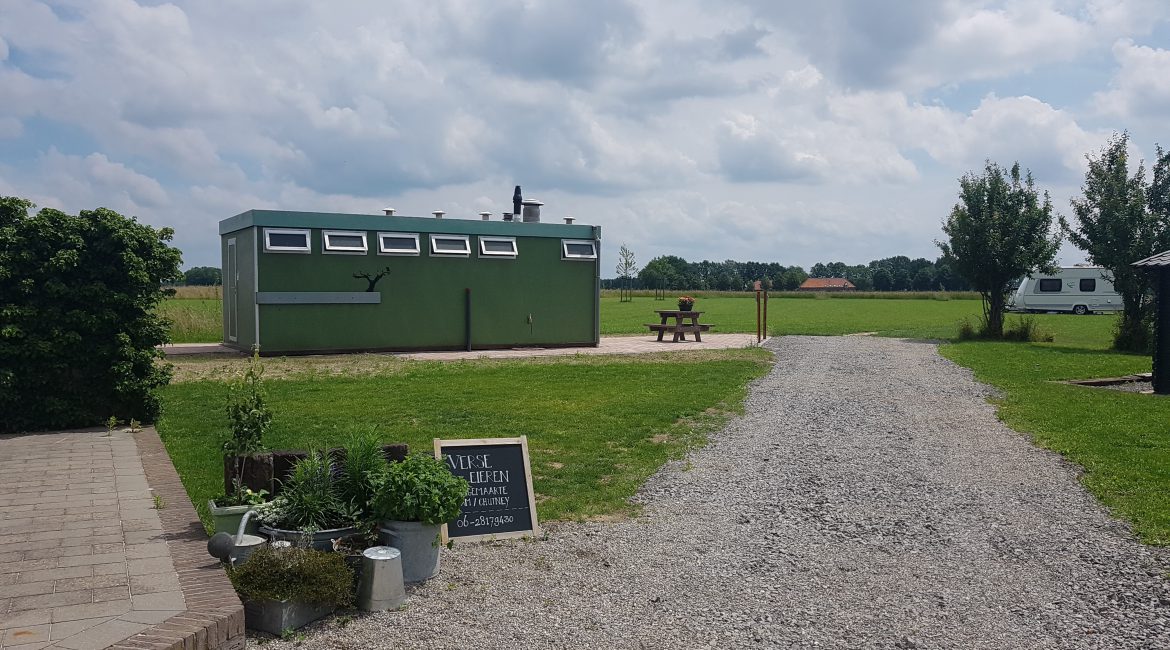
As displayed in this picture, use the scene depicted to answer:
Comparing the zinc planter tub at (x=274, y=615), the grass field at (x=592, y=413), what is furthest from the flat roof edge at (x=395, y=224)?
the zinc planter tub at (x=274, y=615)

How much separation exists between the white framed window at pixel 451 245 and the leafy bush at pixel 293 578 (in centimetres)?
1428

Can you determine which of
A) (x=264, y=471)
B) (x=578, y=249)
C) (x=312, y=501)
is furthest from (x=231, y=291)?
(x=312, y=501)

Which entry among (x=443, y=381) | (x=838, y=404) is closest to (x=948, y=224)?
(x=838, y=404)

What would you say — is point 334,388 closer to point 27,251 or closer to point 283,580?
point 27,251

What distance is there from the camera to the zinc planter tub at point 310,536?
4.37 meters

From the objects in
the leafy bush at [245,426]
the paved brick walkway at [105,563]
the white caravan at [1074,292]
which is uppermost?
the white caravan at [1074,292]

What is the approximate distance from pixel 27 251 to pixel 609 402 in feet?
20.1

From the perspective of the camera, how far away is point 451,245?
18266mm

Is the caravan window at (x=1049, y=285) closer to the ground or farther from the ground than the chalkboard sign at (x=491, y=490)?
farther from the ground

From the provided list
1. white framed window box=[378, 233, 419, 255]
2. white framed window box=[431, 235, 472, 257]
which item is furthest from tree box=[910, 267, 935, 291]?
white framed window box=[378, 233, 419, 255]

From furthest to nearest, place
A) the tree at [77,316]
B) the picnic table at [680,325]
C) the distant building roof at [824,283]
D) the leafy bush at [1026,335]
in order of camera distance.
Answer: the distant building roof at [824,283], the leafy bush at [1026,335], the picnic table at [680,325], the tree at [77,316]

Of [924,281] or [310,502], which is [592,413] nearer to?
[310,502]

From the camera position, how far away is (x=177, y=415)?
31.7ft

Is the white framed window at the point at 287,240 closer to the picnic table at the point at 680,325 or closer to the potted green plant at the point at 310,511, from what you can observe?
the picnic table at the point at 680,325
